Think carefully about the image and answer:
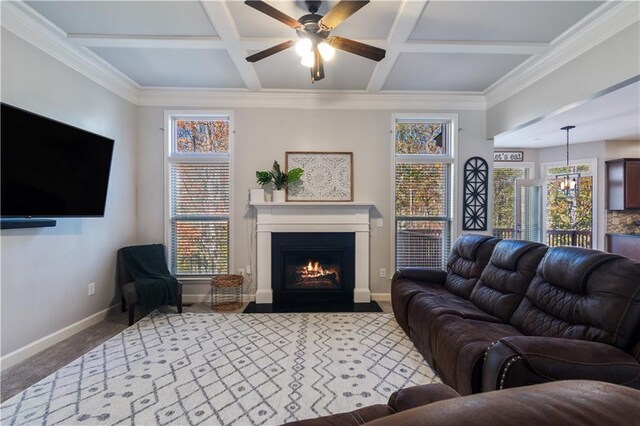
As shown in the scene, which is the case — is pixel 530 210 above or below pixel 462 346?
above

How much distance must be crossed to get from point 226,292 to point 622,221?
809 centimetres

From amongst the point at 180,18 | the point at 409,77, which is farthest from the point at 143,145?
the point at 409,77

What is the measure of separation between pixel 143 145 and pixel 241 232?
1.87 meters

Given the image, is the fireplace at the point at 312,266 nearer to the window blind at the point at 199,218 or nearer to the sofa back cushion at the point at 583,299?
the window blind at the point at 199,218

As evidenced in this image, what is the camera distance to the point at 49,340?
2703mm

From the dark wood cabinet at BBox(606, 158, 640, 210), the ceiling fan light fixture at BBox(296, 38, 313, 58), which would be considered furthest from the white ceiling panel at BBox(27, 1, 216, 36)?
the dark wood cabinet at BBox(606, 158, 640, 210)

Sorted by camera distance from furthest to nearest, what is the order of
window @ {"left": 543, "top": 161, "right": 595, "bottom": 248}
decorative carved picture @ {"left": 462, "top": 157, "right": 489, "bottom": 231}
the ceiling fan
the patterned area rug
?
window @ {"left": 543, "top": 161, "right": 595, "bottom": 248}
decorative carved picture @ {"left": 462, "top": 157, "right": 489, "bottom": 231}
the ceiling fan
the patterned area rug

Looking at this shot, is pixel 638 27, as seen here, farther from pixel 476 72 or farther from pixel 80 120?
pixel 80 120

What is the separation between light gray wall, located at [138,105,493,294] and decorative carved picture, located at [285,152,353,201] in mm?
108

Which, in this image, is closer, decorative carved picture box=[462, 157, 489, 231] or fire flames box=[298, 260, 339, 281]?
fire flames box=[298, 260, 339, 281]

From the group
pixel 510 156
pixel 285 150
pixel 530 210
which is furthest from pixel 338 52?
pixel 510 156

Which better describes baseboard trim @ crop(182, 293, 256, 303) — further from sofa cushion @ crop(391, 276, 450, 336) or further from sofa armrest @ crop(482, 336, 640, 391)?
sofa armrest @ crop(482, 336, 640, 391)

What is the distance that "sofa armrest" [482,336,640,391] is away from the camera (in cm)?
137

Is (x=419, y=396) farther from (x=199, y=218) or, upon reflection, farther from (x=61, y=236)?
(x=199, y=218)
